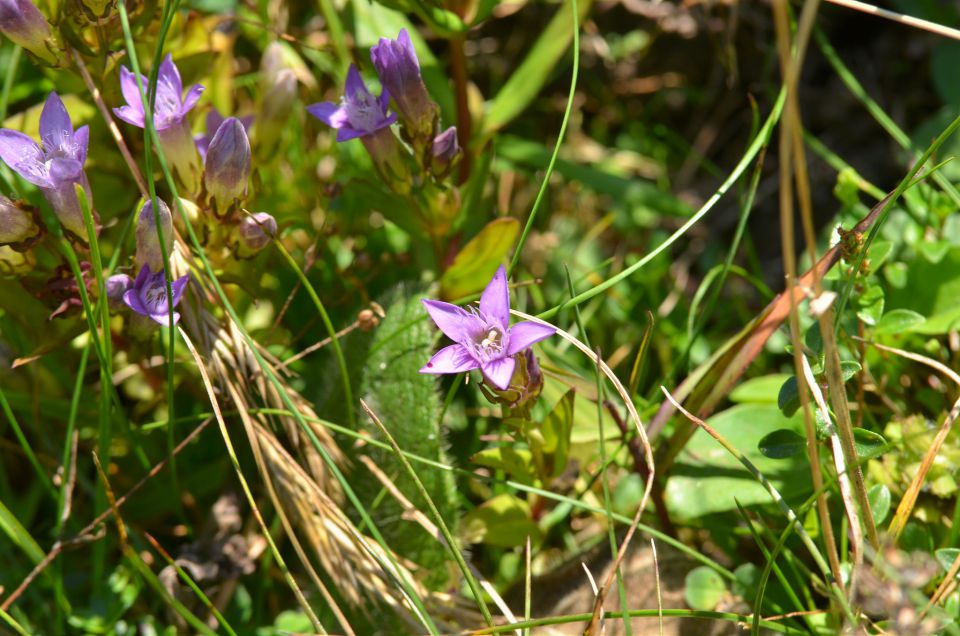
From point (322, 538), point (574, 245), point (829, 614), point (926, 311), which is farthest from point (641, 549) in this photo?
point (574, 245)

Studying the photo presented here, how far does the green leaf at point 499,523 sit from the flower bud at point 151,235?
0.83 metres

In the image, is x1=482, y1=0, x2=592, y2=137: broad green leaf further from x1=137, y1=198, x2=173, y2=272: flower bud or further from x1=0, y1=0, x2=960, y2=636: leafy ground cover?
x1=137, y1=198, x2=173, y2=272: flower bud

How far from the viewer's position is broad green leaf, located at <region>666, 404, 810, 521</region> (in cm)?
174

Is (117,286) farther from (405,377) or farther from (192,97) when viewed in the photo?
(405,377)

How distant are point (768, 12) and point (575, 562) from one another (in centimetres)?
186

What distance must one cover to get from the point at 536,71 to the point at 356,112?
63cm

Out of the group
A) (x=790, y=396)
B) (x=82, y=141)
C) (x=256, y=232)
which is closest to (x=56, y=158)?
(x=82, y=141)

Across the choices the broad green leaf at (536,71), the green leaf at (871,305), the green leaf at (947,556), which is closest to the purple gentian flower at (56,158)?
the broad green leaf at (536,71)

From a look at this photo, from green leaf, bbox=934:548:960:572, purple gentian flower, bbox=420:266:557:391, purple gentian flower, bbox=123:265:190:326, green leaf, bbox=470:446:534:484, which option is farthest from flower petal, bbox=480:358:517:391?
green leaf, bbox=934:548:960:572

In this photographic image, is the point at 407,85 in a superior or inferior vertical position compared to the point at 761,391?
superior

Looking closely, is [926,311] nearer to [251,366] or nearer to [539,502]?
[539,502]

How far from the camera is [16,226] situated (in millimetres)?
1676

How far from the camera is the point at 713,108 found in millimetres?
2928

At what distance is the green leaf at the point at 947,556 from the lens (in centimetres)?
147
